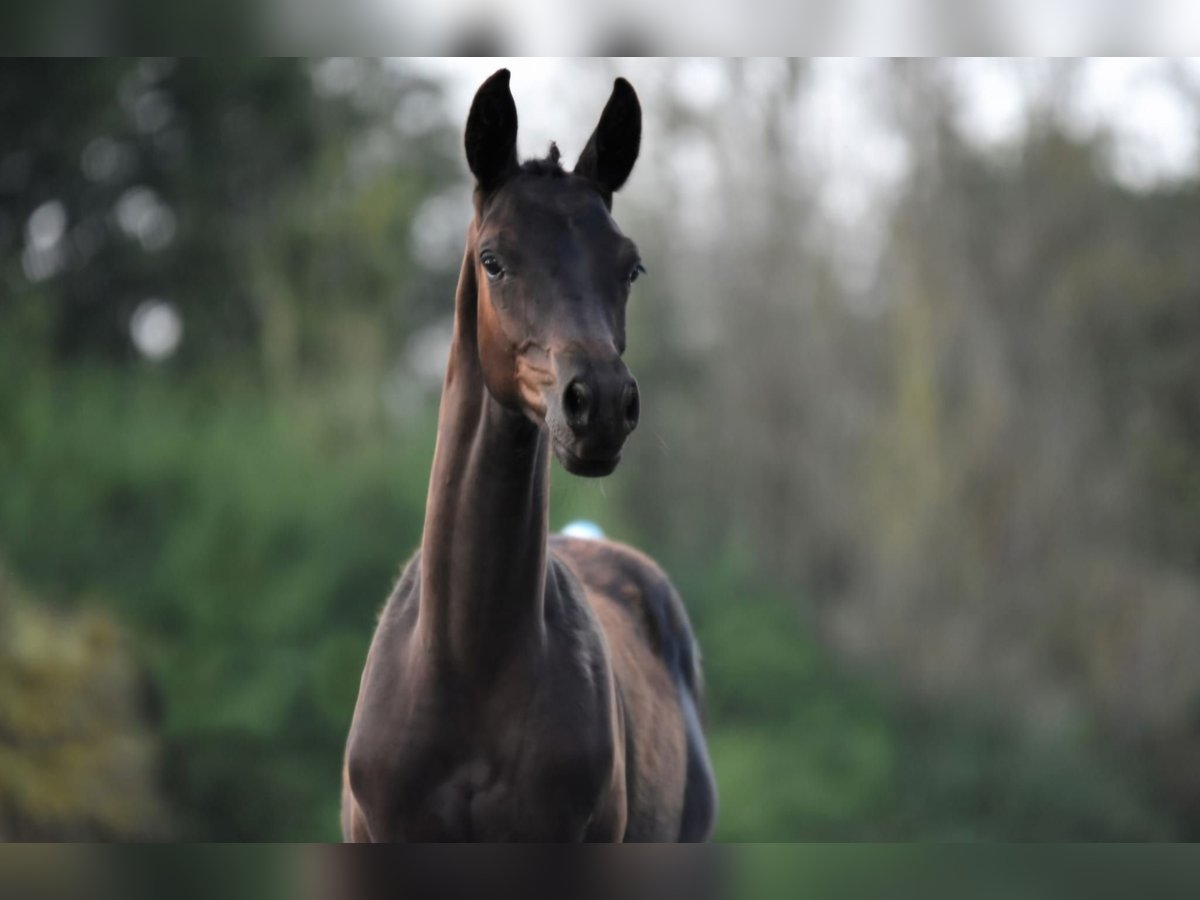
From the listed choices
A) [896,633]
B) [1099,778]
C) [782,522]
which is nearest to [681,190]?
[782,522]

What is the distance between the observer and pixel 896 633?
17922mm

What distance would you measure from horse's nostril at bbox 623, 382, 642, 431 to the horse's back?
53.7 inches

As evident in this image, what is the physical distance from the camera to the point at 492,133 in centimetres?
374

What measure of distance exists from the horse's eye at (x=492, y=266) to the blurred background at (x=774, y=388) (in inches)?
474

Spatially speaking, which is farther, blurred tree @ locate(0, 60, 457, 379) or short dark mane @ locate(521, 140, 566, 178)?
blurred tree @ locate(0, 60, 457, 379)

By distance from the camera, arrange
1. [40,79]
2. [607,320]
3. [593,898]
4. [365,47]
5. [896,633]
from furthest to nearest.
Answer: [896,633] → [40,79] → [607,320] → [365,47] → [593,898]

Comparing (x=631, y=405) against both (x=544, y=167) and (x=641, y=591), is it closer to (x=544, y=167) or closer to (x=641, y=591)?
(x=544, y=167)

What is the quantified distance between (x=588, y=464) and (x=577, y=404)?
14 centimetres

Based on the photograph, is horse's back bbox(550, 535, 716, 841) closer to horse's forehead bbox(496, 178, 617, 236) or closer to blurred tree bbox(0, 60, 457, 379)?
horse's forehead bbox(496, 178, 617, 236)

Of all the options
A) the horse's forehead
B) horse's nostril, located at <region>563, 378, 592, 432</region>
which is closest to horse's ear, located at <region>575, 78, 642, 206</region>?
the horse's forehead

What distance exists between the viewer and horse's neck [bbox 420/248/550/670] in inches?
150

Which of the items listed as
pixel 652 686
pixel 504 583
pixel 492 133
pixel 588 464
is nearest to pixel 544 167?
pixel 492 133

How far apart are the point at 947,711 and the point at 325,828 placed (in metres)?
7.37

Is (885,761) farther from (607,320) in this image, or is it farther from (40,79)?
(607,320)
